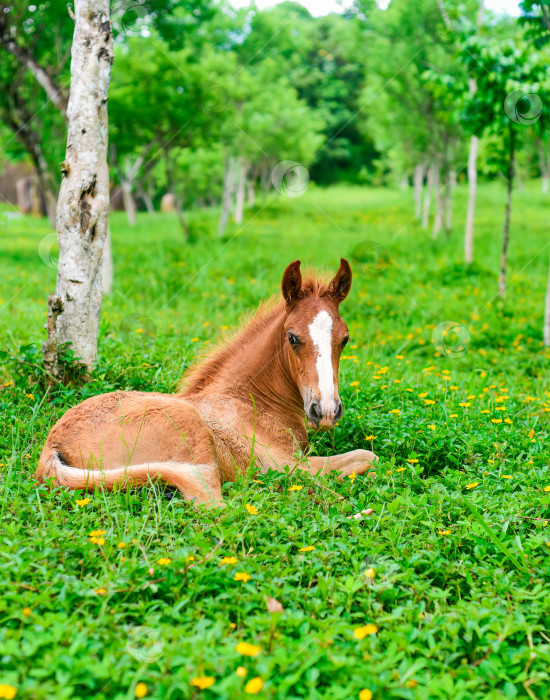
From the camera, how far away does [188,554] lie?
3006 millimetres

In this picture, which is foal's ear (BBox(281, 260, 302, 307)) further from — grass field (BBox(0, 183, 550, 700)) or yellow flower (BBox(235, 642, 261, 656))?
yellow flower (BBox(235, 642, 261, 656))

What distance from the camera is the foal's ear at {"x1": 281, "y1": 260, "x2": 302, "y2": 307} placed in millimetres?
4199

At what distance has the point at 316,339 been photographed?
4.04 metres

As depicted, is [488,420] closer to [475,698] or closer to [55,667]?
[475,698]

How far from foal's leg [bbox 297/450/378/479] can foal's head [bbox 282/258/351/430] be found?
1.72ft

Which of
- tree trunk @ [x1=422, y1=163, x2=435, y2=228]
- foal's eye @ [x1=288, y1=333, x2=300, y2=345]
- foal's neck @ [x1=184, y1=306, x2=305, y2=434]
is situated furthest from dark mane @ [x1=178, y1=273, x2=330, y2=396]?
tree trunk @ [x1=422, y1=163, x2=435, y2=228]

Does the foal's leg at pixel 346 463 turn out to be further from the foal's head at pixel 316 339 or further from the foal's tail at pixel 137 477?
the foal's tail at pixel 137 477

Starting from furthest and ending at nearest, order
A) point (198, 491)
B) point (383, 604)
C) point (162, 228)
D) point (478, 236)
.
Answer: point (162, 228)
point (478, 236)
point (198, 491)
point (383, 604)

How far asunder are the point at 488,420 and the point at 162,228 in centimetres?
2040

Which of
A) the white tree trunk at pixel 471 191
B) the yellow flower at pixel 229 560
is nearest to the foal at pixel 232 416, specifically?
the yellow flower at pixel 229 560

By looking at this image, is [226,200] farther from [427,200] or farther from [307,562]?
[307,562]

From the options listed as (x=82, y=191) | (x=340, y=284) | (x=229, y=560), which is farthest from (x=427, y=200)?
(x=229, y=560)

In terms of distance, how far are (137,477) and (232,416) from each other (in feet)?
2.97

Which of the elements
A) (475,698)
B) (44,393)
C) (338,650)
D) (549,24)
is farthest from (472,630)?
(549,24)
